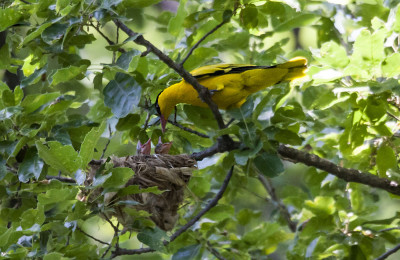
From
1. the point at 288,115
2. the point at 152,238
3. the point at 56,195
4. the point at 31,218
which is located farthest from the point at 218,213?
the point at 56,195

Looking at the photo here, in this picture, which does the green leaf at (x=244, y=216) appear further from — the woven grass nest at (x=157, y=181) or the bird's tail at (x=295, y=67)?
the woven grass nest at (x=157, y=181)

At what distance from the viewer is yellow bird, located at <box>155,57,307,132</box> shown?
4.13 m

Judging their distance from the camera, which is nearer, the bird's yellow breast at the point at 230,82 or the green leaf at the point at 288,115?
the green leaf at the point at 288,115

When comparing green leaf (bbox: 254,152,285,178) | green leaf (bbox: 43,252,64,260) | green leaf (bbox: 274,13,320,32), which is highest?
green leaf (bbox: 274,13,320,32)

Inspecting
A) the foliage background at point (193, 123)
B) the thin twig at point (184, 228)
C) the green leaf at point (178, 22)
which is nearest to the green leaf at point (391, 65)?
the foliage background at point (193, 123)

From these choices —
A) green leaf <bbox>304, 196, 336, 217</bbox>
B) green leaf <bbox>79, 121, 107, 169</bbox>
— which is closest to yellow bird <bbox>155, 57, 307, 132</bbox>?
green leaf <bbox>304, 196, 336, 217</bbox>

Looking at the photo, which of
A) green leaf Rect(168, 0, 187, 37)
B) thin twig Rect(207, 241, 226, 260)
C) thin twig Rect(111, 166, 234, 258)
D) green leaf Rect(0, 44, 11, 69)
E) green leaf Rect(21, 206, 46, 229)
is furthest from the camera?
thin twig Rect(207, 241, 226, 260)

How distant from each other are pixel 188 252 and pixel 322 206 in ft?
3.14

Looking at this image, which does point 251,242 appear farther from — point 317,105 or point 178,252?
point 317,105

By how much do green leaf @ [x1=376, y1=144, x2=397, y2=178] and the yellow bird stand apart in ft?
2.50

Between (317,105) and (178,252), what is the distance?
131cm

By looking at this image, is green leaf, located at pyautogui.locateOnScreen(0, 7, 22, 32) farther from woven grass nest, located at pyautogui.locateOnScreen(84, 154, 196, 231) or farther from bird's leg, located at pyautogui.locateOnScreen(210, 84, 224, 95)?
bird's leg, located at pyautogui.locateOnScreen(210, 84, 224, 95)

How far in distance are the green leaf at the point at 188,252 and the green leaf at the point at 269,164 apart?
32.0 inches

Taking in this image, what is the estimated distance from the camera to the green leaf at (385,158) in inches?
150
